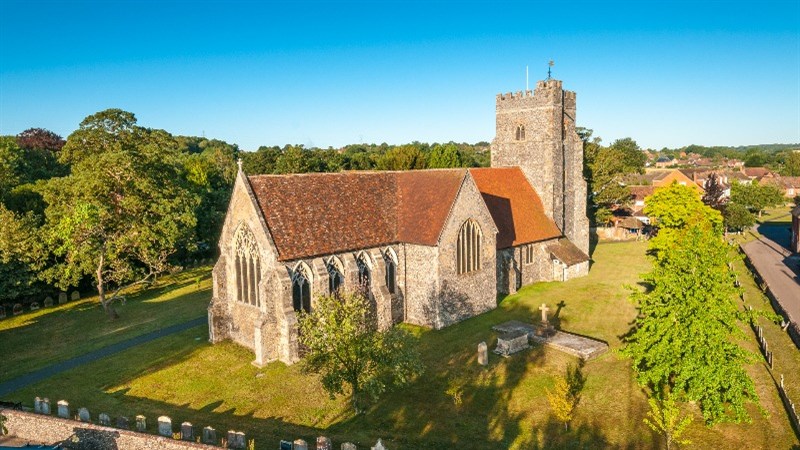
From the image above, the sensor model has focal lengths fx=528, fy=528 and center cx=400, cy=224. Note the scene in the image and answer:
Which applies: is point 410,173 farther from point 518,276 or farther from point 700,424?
point 700,424

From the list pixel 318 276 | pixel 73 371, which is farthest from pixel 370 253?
pixel 73 371

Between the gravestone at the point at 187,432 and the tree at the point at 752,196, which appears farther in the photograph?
the tree at the point at 752,196

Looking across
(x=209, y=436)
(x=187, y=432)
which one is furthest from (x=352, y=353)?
(x=187, y=432)

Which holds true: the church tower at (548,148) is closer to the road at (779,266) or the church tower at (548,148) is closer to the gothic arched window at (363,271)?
the road at (779,266)

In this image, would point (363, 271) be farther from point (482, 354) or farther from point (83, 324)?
point (83, 324)

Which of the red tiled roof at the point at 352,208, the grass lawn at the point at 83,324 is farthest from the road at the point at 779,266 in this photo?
the grass lawn at the point at 83,324

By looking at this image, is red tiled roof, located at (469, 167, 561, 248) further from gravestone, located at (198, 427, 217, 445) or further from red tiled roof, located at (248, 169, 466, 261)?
gravestone, located at (198, 427, 217, 445)
